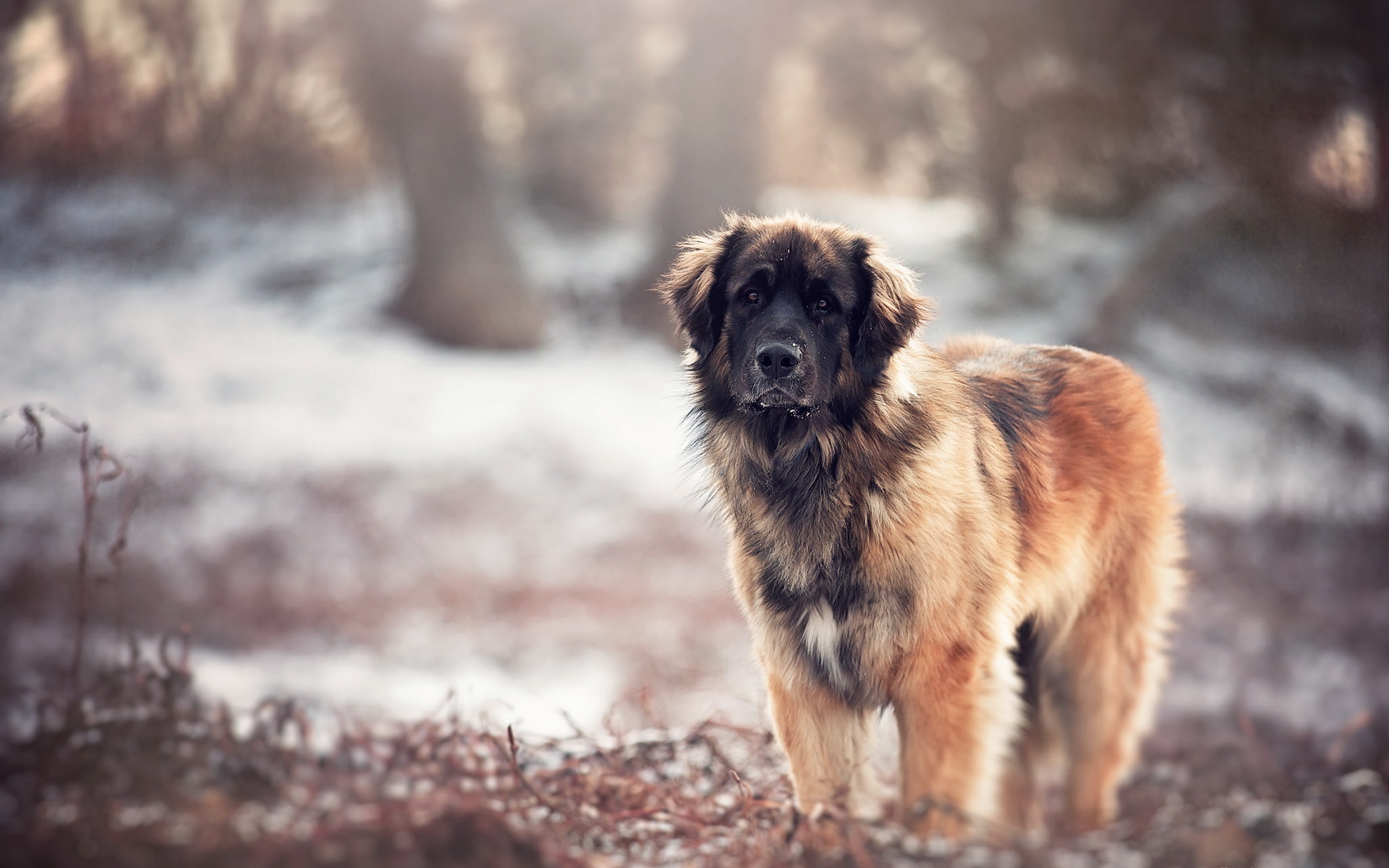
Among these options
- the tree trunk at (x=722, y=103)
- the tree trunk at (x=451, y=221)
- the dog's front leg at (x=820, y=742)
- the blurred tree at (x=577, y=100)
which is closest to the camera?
the dog's front leg at (x=820, y=742)

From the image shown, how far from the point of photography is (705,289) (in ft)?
10.6

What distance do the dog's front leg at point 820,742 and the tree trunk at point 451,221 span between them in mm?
7707

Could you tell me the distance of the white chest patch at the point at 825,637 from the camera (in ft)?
9.49

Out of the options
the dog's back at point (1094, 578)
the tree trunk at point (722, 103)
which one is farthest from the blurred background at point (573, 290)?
the dog's back at point (1094, 578)

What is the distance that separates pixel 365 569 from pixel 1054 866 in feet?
19.2

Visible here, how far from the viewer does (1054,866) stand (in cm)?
225

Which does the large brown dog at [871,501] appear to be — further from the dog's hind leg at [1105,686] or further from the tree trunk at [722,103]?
the tree trunk at [722,103]

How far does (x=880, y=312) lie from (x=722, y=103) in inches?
308

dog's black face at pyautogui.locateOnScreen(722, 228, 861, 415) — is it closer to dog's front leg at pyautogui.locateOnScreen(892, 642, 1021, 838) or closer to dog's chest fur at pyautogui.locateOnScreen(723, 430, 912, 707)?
dog's chest fur at pyautogui.locateOnScreen(723, 430, 912, 707)

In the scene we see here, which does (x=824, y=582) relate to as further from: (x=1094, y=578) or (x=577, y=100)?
(x=577, y=100)

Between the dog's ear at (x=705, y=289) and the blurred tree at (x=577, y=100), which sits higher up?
the blurred tree at (x=577, y=100)

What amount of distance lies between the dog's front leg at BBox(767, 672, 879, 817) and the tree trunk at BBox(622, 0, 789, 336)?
7.63 metres

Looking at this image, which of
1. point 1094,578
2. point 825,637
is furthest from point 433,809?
point 1094,578

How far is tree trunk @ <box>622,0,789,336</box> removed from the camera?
33.1ft
